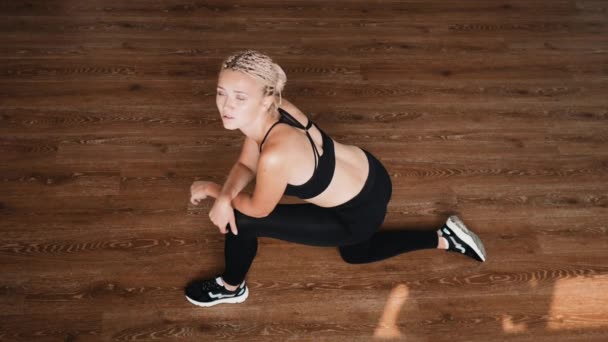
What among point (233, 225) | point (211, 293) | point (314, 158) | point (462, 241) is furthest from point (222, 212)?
point (462, 241)

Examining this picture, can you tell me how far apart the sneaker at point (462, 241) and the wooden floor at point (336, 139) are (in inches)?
2.2

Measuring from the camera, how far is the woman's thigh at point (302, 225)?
171cm

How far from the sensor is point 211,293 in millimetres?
1948

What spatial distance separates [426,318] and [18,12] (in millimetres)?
2763

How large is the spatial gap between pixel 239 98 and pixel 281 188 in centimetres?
28

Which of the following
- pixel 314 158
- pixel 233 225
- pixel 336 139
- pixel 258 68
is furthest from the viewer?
pixel 336 139

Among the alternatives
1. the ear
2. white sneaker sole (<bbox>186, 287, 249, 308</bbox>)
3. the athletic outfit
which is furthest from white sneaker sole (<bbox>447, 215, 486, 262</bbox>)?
the ear

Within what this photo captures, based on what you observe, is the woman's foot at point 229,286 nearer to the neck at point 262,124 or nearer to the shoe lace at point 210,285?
the shoe lace at point 210,285

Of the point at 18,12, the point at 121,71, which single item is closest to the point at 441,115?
the point at 121,71

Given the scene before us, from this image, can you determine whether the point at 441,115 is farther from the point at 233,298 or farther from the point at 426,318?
the point at 233,298

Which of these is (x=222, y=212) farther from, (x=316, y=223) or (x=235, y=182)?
(x=316, y=223)

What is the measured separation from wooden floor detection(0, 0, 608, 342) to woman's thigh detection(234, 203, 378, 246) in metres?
0.36

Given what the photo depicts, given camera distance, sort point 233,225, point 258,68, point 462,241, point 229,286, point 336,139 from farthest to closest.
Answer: point 336,139
point 462,241
point 229,286
point 233,225
point 258,68

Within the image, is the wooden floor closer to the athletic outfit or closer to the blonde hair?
the athletic outfit
